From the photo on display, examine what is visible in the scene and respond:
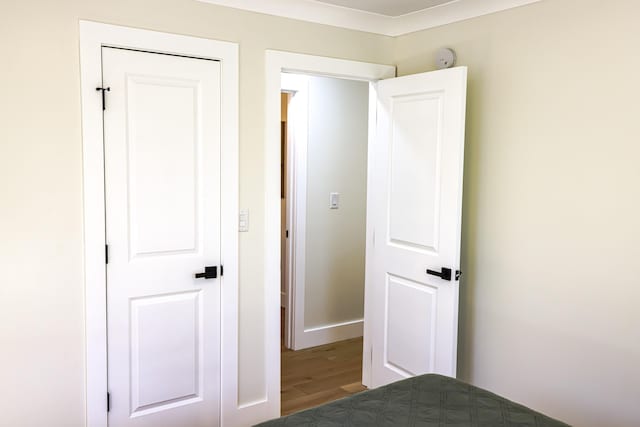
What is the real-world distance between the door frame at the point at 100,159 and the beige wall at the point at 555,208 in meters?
1.33

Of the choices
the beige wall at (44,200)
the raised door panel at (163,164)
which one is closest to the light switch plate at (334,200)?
the raised door panel at (163,164)

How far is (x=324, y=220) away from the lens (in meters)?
4.41

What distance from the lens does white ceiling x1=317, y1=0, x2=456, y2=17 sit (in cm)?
296

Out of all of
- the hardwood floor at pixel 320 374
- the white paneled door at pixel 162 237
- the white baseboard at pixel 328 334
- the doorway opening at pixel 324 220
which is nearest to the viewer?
the white paneled door at pixel 162 237

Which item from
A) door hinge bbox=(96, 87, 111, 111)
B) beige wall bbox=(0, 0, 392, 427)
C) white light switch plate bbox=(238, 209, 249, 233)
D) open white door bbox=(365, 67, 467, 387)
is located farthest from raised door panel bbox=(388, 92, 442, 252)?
door hinge bbox=(96, 87, 111, 111)

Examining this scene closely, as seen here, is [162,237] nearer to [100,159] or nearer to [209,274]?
[209,274]

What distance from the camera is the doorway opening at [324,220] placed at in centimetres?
421

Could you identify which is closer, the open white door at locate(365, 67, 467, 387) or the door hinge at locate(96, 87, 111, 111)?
the door hinge at locate(96, 87, 111, 111)

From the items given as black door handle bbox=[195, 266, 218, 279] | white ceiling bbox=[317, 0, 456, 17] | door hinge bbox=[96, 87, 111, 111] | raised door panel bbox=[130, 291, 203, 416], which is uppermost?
white ceiling bbox=[317, 0, 456, 17]

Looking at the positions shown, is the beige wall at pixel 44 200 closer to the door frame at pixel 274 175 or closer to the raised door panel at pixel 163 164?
the raised door panel at pixel 163 164

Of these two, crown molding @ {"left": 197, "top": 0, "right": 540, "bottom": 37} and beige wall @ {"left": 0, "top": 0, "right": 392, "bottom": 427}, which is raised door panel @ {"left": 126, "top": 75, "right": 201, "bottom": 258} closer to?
beige wall @ {"left": 0, "top": 0, "right": 392, "bottom": 427}

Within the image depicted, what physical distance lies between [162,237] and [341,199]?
2038mm

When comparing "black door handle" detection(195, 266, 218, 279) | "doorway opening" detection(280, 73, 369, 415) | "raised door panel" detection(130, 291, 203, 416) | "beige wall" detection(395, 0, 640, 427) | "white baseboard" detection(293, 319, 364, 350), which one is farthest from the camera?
"white baseboard" detection(293, 319, 364, 350)

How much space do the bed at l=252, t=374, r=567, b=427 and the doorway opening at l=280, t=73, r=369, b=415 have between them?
2.02m
